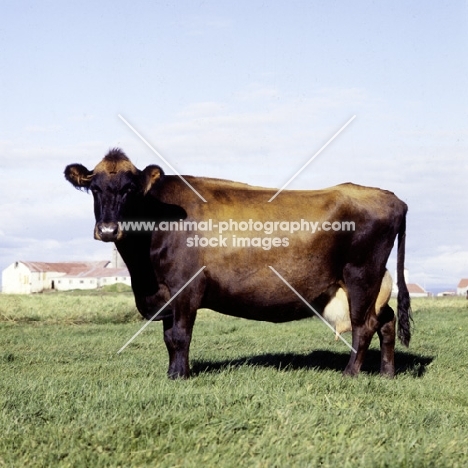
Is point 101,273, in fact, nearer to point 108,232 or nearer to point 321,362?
point 321,362

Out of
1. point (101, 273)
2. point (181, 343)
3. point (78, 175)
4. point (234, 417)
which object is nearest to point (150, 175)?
point (78, 175)

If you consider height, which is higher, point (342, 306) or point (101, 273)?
point (342, 306)

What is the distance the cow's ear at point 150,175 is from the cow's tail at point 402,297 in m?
3.59

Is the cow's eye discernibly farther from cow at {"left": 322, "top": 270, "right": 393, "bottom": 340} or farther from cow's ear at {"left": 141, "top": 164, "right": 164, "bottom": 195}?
cow at {"left": 322, "top": 270, "right": 393, "bottom": 340}

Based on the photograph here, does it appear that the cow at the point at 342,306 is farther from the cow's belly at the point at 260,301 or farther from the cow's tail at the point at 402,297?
the cow's belly at the point at 260,301

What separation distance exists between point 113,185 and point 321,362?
4.37m

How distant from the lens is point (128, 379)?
7.64 m

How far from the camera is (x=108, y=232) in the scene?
741 cm

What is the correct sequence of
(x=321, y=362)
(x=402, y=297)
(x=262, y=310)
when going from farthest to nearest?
(x=321, y=362) → (x=402, y=297) → (x=262, y=310)

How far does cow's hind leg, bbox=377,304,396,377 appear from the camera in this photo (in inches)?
361

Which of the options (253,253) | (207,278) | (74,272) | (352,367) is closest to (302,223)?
(253,253)

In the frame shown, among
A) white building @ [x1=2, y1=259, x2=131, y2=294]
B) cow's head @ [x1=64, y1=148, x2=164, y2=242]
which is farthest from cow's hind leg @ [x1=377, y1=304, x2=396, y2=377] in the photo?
white building @ [x1=2, y1=259, x2=131, y2=294]

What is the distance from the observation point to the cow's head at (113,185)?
24.7 ft

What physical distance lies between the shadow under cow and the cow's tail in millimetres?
516
